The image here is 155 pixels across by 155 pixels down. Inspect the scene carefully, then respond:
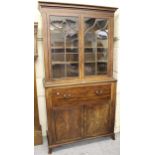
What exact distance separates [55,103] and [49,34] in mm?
813

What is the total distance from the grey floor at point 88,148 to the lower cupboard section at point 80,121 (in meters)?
0.14

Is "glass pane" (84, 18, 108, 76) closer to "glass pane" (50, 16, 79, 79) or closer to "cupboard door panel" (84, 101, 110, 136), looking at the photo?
"glass pane" (50, 16, 79, 79)

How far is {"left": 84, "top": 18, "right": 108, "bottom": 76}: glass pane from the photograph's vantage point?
2.06m

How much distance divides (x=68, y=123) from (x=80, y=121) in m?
0.16

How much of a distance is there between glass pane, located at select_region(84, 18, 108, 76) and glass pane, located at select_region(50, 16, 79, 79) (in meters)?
0.14

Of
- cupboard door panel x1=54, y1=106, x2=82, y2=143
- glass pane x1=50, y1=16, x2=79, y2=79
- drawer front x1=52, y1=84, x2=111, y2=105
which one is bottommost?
cupboard door panel x1=54, y1=106, x2=82, y2=143

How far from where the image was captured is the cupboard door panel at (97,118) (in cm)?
215

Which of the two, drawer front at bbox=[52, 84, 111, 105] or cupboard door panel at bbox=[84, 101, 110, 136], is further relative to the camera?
cupboard door panel at bbox=[84, 101, 110, 136]

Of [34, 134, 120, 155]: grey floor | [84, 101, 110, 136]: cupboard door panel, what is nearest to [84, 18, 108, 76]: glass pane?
[84, 101, 110, 136]: cupboard door panel

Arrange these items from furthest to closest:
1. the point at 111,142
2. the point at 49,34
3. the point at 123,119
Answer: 1. the point at 111,142
2. the point at 49,34
3. the point at 123,119
